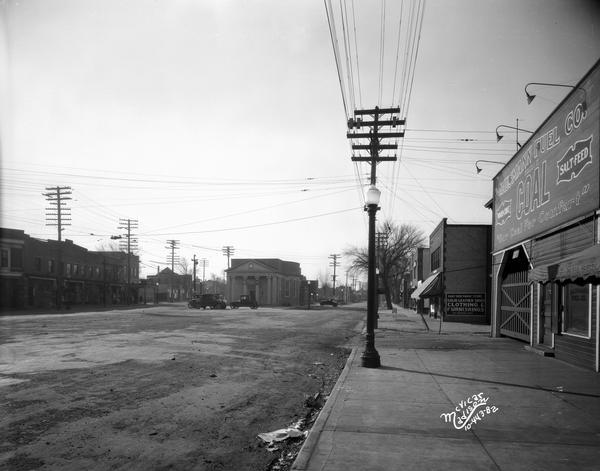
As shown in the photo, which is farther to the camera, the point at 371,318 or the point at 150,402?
the point at 371,318

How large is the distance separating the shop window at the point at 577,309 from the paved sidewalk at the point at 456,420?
3.21ft

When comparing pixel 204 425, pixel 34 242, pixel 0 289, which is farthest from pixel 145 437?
pixel 34 242

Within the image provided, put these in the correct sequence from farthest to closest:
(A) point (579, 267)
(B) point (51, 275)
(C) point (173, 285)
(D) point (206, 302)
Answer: (C) point (173, 285) < (D) point (206, 302) < (B) point (51, 275) < (A) point (579, 267)

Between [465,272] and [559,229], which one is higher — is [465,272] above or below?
below

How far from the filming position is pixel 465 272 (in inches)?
1353

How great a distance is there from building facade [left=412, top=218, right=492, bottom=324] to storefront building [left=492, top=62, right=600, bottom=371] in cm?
1529

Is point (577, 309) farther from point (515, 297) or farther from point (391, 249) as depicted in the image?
point (391, 249)

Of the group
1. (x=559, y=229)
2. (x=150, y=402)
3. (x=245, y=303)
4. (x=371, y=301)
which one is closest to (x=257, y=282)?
(x=245, y=303)

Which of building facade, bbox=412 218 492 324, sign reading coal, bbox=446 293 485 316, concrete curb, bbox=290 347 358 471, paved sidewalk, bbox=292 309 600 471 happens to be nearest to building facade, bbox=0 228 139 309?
building facade, bbox=412 218 492 324

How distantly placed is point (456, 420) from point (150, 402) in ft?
15.0

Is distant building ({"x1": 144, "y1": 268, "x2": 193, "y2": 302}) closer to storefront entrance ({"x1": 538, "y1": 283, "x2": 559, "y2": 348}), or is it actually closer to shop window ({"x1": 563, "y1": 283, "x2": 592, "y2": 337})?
storefront entrance ({"x1": 538, "y1": 283, "x2": 559, "y2": 348})

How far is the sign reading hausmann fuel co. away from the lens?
10781mm

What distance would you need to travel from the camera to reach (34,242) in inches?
2317

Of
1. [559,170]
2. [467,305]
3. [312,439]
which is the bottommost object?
[467,305]
